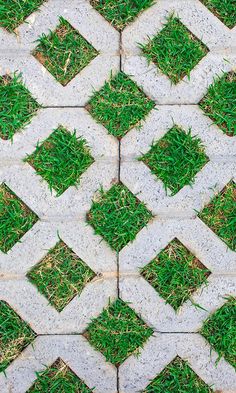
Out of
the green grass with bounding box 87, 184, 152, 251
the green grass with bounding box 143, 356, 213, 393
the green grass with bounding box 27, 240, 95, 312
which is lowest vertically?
the green grass with bounding box 143, 356, 213, 393

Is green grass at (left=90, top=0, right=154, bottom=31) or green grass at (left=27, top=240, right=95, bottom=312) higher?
green grass at (left=90, top=0, right=154, bottom=31)

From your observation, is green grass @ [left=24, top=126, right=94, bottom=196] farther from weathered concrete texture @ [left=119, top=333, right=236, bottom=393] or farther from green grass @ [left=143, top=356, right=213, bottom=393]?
green grass @ [left=143, top=356, right=213, bottom=393]

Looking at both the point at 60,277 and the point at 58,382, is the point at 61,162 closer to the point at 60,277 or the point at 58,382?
the point at 60,277

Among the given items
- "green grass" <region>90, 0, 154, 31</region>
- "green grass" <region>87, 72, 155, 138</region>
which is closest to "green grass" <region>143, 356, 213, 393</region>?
"green grass" <region>87, 72, 155, 138</region>

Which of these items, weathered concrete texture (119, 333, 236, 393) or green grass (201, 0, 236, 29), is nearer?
weathered concrete texture (119, 333, 236, 393)

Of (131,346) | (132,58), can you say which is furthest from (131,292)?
(132,58)

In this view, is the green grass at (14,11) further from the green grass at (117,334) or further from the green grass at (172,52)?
the green grass at (117,334)

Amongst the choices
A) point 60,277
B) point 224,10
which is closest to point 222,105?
point 224,10
